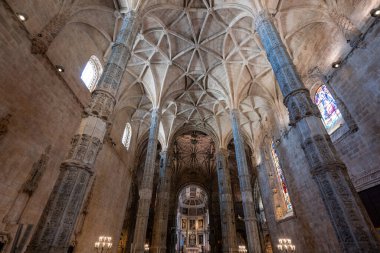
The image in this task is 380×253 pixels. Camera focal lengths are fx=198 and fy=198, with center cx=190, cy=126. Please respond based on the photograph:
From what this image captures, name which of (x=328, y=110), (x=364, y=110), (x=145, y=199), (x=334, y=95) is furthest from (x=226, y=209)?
(x=364, y=110)

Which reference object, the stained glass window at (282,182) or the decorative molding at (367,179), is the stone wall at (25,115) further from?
the stained glass window at (282,182)

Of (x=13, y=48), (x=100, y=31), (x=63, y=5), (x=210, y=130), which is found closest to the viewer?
(x=13, y=48)

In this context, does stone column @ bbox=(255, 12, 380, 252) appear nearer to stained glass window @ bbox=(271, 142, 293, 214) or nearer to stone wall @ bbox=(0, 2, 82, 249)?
stone wall @ bbox=(0, 2, 82, 249)

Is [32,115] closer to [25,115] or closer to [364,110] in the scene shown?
[25,115]

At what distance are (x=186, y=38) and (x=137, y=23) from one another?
7.09 m

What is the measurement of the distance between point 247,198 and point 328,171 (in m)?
8.56

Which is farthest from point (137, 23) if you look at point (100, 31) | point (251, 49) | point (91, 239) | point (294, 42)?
point (91, 239)

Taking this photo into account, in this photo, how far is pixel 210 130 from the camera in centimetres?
2341

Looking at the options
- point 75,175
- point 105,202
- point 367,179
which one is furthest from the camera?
point 105,202

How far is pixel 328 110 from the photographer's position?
479 inches

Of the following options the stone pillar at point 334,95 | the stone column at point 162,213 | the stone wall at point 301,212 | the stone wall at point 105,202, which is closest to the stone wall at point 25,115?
the stone wall at point 105,202

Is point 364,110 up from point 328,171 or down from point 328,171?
up

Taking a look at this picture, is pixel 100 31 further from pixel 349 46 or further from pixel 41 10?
pixel 349 46

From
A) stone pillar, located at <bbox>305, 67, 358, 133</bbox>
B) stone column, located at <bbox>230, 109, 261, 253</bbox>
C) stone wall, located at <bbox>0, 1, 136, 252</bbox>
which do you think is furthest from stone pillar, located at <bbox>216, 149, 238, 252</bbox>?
stone pillar, located at <bbox>305, 67, 358, 133</bbox>
